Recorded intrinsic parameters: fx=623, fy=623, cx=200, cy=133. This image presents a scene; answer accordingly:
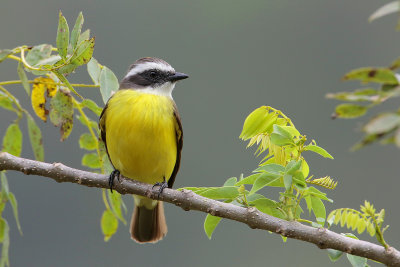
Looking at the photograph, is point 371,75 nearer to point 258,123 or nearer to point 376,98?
point 376,98

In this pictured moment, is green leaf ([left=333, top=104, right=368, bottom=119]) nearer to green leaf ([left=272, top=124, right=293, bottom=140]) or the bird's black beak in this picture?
green leaf ([left=272, top=124, right=293, bottom=140])

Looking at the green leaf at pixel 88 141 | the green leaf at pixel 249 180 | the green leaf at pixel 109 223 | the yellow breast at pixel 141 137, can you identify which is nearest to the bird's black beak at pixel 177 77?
the yellow breast at pixel 141 137

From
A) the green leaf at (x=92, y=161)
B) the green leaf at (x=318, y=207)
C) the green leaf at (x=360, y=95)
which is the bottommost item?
the green leaf at (x=92, y=161)

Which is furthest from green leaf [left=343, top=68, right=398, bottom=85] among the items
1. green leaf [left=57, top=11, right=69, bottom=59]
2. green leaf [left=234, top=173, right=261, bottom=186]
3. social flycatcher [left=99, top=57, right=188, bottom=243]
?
social flycatcher [left=99, top=57, right=188, bottom=243]

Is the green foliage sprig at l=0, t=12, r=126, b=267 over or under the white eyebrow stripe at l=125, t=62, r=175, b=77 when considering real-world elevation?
under

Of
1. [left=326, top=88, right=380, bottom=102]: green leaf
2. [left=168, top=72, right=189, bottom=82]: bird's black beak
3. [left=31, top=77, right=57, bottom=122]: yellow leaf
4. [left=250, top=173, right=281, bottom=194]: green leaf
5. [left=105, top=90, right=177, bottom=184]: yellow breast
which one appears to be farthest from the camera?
[left=168, top=72, right=189, bottom=82]: bird's black beak

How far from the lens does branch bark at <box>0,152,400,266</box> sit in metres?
2.09

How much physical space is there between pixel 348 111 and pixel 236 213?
111cm

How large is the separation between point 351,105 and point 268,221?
1.05m

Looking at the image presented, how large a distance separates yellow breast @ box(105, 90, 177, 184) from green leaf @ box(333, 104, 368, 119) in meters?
2.62

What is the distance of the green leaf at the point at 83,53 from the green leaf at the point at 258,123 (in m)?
0.70

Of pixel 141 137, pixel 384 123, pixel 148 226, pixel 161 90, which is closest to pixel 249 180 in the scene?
pixel 384 123

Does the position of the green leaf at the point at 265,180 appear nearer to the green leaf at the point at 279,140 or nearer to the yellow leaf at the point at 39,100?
the green leaf at the point at 279,140

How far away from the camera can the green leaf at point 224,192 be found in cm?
242
